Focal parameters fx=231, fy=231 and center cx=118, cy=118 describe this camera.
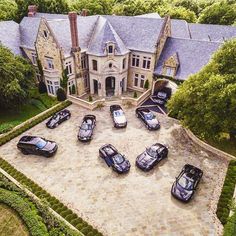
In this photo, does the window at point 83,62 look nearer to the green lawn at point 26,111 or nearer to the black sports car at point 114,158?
the green lawn at point 26,111

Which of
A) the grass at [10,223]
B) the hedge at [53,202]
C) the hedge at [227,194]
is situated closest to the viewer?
Answer: the grass at [10,223]

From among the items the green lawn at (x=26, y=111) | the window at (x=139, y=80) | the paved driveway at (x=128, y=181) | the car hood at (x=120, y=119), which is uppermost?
the window at (x=139, y=80)

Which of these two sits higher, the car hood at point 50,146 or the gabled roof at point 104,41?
the gabled roof at point 104,41

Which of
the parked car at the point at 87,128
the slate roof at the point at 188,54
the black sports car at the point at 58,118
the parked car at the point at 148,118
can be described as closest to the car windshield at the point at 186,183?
the parked car at the point at 148,118

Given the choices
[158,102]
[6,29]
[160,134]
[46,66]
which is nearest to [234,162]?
[160,134]

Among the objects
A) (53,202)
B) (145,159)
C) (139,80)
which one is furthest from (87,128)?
(139,80)

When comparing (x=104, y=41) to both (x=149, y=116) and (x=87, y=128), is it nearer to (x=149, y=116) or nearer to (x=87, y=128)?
(x=149, y=116)

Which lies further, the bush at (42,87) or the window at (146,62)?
the bush at (42,87)

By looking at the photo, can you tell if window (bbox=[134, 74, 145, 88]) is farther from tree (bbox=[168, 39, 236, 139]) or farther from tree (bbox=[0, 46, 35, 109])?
tree (bbox=[0, 46, 35, 109])
